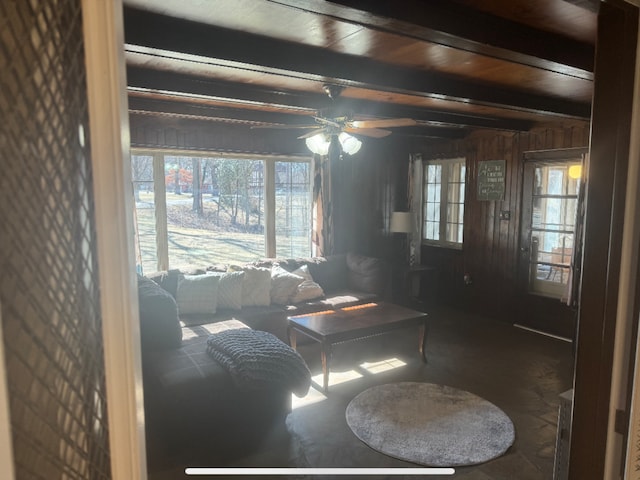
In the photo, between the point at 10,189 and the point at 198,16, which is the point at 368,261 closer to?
the point at 198,16

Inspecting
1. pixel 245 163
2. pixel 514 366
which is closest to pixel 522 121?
pixel 514 366

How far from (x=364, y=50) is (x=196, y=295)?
2.89 metres

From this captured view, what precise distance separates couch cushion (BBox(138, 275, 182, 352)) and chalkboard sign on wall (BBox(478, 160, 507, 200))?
158 inches

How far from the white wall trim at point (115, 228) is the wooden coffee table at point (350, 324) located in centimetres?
294

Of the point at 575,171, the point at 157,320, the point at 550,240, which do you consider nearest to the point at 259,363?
the point at 157,320

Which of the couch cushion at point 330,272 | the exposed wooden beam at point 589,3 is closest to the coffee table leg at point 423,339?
the couch cushion at point 330,272

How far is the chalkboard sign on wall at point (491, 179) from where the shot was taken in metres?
5.28

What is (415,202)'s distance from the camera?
6.33 m

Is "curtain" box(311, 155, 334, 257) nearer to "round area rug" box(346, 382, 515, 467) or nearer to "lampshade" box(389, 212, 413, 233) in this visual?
"lampshade" box(389, 212, 413, 233)

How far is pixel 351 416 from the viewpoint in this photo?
317 cm

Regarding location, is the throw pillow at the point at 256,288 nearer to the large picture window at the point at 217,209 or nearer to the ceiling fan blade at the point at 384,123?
the large picture window at the point at 217,209

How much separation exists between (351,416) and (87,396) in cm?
279

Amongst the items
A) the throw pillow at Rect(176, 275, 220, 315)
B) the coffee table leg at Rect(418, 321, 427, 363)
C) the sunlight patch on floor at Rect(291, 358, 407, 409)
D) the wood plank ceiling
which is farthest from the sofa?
the wood plank ceiling

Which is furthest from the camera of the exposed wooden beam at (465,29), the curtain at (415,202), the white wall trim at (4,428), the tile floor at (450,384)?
the curtain at (415,202)
